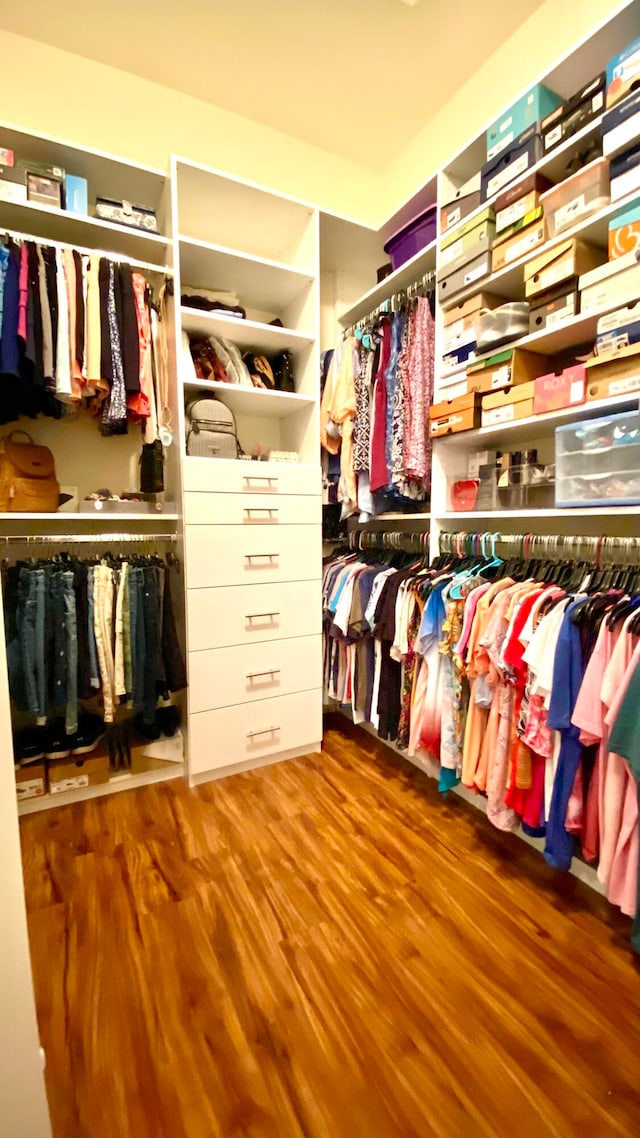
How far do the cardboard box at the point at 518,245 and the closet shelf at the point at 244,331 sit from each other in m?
0.90

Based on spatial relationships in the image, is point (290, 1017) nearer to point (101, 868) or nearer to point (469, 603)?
point (101, 868)

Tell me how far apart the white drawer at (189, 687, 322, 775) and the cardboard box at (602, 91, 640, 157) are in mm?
2167

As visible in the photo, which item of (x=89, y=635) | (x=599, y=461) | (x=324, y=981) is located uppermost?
(x=599, y=461)

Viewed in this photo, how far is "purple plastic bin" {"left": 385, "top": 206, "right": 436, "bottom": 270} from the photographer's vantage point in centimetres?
191

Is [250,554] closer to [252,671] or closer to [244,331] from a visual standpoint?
[252,671]

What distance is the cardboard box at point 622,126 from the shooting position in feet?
3.80

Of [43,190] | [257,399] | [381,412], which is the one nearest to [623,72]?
[381,412]

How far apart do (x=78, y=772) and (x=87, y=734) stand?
15 cm

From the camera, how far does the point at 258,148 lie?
2357 mm

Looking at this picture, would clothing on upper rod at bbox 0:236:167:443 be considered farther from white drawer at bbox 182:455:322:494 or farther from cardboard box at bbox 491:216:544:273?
cardboard box at bbox 491:216:544:273

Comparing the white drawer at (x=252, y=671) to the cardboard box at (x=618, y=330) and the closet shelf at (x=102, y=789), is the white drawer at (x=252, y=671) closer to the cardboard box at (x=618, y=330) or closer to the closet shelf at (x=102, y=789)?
the closet shelf at (x=102, y=789)

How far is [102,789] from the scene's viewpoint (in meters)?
1.94

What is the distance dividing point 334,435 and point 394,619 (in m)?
1.02

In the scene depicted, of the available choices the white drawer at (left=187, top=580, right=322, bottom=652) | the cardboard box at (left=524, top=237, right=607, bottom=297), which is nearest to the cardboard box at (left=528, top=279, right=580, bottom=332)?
the cardboard box at (left=524, top=237, right=607, bottom=297)
